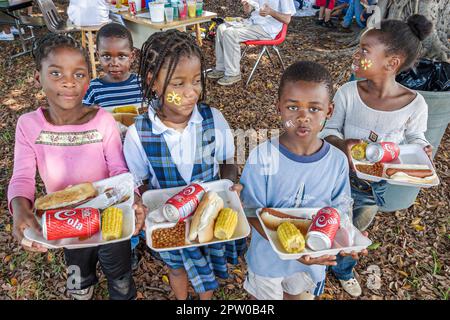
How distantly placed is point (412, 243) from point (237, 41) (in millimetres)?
4457

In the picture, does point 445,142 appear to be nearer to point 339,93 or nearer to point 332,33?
point 339,93

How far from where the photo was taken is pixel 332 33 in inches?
343

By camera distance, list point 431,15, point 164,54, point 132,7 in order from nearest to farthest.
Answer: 1. point 164,54
2. point 431,15
3. point 132,7

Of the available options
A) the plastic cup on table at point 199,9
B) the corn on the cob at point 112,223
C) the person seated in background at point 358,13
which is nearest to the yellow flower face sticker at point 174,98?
the corn on the cob at point 112,223

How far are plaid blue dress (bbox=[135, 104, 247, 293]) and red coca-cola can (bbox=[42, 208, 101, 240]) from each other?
0.49 m

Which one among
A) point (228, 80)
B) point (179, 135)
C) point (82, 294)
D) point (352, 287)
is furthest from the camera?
point (228, 80)

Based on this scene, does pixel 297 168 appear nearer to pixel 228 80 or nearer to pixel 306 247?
pixel 306 247

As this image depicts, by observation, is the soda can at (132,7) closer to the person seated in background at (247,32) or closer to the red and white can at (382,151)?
the person seated in background at (247,32)

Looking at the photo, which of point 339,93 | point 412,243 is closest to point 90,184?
point 339,93

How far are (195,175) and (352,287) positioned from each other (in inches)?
71.0

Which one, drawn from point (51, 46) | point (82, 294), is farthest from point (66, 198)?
point (82, 294)

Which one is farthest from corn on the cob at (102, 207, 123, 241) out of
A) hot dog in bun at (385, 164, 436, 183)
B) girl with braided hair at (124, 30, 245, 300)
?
hot dog in bun at (385, 164, 436, 183)

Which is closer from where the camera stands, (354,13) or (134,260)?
(134,260)

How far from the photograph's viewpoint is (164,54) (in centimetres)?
201
